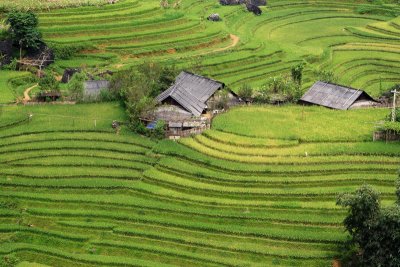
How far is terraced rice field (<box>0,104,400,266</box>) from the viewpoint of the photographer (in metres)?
28.4

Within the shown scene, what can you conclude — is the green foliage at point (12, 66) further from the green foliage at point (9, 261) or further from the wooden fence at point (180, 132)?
the green foliage at point (9, 261)

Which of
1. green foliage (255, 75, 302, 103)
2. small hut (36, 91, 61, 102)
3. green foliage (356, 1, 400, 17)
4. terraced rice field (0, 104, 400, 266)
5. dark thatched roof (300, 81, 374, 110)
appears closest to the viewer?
terraced rice field (0, 104, 400, 266)

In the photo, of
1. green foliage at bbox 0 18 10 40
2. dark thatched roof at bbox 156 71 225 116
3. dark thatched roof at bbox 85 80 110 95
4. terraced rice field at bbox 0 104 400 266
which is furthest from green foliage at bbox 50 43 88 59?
terraced rice field at bbox 0 104 400 266

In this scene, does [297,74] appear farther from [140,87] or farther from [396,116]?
[140,87]

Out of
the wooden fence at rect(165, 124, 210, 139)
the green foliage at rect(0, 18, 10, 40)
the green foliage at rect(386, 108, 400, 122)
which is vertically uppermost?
the green foliage at rect(0, 18, 10, 40)

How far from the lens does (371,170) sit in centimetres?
3250

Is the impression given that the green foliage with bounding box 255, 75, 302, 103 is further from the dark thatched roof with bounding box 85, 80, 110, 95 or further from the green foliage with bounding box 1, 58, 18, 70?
the green foliage with bounding box 1, 58, 18, 70

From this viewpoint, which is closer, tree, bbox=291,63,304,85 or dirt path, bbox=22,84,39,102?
dirt path, bbox=22,84,39,102

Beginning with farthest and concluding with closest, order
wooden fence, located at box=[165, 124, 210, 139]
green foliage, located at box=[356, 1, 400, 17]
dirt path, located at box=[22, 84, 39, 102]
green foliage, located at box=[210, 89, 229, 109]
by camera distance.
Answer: green foliage, located at box=[356, 1, 400, 17]
dirt path, located at box=[22, 84, 39, 102]
green foliage, located at box=[210, 89, 229, 109]
wooden fence, located at box=[165, 124, 210, 139]

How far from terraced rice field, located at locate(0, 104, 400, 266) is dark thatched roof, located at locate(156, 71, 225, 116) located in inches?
84.5

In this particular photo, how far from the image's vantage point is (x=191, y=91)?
42000 millimetres

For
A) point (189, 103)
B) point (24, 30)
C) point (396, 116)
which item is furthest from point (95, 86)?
point (396, 116)

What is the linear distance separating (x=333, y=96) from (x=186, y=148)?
35.7 feet

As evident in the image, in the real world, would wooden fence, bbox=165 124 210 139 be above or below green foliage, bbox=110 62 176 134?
below
